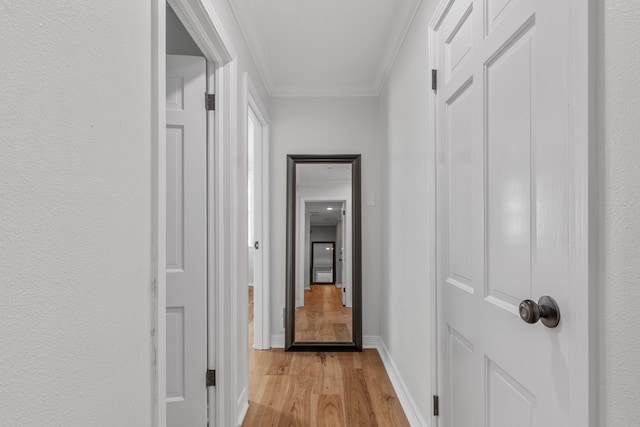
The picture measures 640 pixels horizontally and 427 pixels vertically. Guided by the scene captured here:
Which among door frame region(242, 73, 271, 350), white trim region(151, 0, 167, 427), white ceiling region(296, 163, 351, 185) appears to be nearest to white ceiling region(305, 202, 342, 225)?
white ceiling region(296, 163, 351, 185)

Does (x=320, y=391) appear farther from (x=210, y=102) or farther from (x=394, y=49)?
(x=394, y=49)

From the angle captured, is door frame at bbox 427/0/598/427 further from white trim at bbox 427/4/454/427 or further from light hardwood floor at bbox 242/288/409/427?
light hardwood floor at bbox 242/288/409/427

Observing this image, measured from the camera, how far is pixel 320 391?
101 inches

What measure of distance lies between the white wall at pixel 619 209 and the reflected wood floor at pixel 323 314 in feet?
9.45

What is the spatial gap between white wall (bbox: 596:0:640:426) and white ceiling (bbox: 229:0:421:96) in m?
1.63

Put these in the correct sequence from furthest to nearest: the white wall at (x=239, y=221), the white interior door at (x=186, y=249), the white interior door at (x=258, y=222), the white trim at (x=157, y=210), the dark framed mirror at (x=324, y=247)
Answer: the dark framed mirror at (x=324, y=247) → the white interior door at (x=258, y=222) → the white wall at (x=239, y=221) → the white interior door at (x=186, y=249) → the white trim at (x=157, y=210)

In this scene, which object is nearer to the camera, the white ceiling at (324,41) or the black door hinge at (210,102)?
the black door hinge at (210,102)

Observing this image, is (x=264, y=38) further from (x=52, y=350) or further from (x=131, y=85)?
(x=52, y=350)

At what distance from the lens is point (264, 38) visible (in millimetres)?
2578

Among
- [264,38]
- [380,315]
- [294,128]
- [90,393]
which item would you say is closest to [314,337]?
[380,315]

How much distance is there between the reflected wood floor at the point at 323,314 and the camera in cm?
349

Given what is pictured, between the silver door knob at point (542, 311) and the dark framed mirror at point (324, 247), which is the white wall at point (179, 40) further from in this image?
the silver door knob at point (542, 311)

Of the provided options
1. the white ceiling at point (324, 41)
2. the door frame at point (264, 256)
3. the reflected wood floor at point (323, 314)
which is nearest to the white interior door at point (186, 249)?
the white ceiling at point (324, 41)

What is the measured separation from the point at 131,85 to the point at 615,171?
3.44 feet
